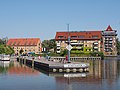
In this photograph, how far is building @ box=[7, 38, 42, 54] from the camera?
174375 millimetres

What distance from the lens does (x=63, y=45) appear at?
152 metres

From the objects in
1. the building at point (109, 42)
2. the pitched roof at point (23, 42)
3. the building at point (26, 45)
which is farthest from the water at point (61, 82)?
the pitched roof at point (23, 42)

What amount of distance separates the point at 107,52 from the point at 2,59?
7243 centimetres

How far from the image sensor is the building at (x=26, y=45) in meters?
174

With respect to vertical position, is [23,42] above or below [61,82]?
above

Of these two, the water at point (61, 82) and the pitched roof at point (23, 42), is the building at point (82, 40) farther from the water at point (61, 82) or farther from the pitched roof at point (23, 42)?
the water at point (61, 82)

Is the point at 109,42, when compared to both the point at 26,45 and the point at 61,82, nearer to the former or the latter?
the point at 26,45

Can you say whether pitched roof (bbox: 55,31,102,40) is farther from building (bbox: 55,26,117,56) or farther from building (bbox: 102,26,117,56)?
building (bbox: 102,26,117,56)

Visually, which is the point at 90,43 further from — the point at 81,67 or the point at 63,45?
the point at 81,67

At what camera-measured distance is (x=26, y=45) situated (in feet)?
573

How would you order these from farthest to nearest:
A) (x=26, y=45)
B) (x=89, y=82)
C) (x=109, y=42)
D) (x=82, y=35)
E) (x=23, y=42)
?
(x=23, y=42)
(x=26, y=45)
(x=109, y=42)
(x=82, y=35)
(x=89, y=82)

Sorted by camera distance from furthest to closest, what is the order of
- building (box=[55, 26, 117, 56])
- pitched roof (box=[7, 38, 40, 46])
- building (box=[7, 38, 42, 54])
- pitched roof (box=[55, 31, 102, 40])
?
pitched roof (box=[7, 38, 40, 46]) < building (box=[7, 38, 42, 54]) < pitched roof (box=[55, 31, 102, 40]) < building (box=[55, 26, 117, 56])

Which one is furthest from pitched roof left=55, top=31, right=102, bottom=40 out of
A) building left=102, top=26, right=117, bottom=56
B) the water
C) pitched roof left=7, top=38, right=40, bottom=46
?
the water

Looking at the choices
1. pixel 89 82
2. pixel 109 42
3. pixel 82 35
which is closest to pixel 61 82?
pixel 89 82
